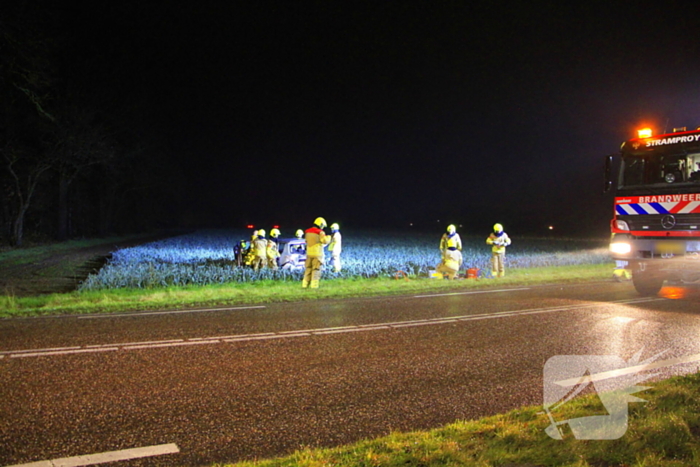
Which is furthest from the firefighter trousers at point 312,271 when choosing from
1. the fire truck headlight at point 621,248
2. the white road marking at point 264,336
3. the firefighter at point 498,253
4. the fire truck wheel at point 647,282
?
the fire truck wheel at point 647,282

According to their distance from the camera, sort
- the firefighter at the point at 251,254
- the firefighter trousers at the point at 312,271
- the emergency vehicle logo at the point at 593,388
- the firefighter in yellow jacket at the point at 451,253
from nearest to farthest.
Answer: the emergency vehicle logo at the point at 593,388 < the firefighter trousers at the point at 312,271 < the firefighter in yellow jacket at the point at 451,253 < the firefighter at the point at 251,254

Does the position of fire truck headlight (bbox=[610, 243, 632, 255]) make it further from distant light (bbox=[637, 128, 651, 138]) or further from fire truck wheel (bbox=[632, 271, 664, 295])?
distant light (bbox=[637, 128, 651, 138])

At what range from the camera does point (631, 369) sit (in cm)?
613

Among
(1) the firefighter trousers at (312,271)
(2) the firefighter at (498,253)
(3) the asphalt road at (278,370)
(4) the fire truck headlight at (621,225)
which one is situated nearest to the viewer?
(3) the asphalt road at (278,370)

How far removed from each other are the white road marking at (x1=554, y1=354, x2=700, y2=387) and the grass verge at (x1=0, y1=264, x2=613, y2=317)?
7.21m

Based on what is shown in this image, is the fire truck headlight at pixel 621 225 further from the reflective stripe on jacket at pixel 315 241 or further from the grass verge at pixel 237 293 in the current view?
the reflective stripe on jacket at pixel 315 241

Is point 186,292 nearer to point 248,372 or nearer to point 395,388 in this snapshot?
point 248,372

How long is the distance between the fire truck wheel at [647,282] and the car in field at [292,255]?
413 inches

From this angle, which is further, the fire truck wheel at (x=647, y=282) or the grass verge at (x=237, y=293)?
the fire truck wheel at (x=647, y=282)

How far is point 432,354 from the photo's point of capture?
6.86 meters

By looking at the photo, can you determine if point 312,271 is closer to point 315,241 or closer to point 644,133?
point 315,241

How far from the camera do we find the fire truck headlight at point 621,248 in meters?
11.8

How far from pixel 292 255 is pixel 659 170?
451 inches

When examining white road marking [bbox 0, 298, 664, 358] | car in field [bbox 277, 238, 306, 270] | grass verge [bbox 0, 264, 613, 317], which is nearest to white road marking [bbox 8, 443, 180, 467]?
white road marking [bbox 0, 298, 664, 358]
